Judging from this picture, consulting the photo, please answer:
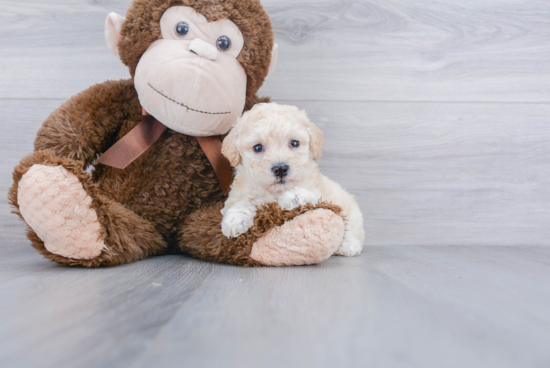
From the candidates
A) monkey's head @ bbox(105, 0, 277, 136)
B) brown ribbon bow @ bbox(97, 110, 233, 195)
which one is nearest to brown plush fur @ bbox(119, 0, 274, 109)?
monkey's head @ bbox(105, 0, 277, 136)

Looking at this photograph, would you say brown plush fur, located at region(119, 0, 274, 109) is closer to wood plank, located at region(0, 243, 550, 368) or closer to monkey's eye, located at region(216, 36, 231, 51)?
monkey's eye, located at region(216, 36, 231, 51)

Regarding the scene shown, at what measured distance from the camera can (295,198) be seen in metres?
0.82

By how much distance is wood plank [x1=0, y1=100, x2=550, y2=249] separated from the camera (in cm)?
129

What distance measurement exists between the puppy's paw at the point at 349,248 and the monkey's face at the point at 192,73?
44 cm

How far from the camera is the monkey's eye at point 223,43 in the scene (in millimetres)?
907

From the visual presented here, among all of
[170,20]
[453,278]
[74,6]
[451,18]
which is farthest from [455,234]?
[74,6]

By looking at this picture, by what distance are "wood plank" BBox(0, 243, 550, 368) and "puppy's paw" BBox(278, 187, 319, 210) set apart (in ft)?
0.44

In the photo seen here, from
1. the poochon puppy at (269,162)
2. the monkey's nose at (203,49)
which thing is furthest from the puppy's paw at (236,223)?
the monkey's nose at (203,49)

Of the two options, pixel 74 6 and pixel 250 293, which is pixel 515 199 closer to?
pixel 250 293

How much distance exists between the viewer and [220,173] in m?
0.98

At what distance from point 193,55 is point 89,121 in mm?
310

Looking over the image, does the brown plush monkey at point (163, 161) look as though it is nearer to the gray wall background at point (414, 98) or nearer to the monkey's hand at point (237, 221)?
the monkey's hand at point (237, 221)

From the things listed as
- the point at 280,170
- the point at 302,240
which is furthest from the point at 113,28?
the point at 302,240

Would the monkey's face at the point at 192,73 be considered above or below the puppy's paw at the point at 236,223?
above
